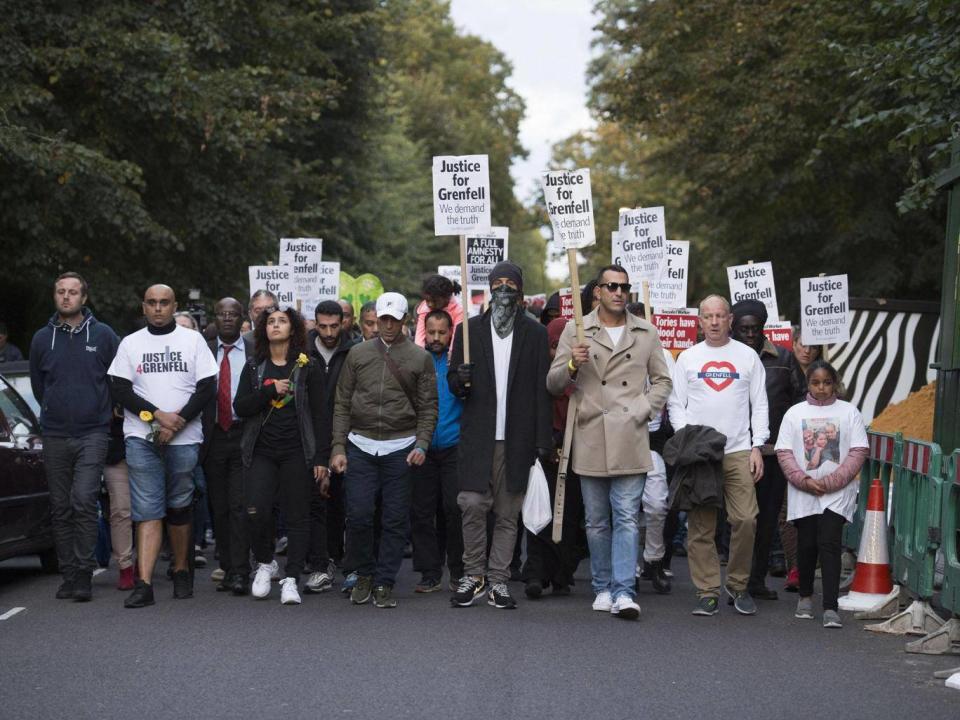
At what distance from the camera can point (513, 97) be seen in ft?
247

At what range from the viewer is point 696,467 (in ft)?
35.3

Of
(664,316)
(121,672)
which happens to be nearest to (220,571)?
(121,672)

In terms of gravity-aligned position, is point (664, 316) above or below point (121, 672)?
above

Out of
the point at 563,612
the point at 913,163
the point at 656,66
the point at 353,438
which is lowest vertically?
the point at 563,612

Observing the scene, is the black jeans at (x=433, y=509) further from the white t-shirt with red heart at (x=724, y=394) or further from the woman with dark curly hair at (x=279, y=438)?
the white t-shirt with red heart at (x=724, y=394)

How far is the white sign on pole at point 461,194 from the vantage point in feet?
42.4

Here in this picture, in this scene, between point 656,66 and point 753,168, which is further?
point 656,66

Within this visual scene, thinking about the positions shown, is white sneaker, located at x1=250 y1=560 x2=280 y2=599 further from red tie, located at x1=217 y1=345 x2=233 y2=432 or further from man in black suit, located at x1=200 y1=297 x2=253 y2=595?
red tie, located at x1=217 y1=345 x2=233 y2=432

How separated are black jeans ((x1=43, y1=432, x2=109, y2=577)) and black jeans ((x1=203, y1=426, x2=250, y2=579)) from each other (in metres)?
0.78

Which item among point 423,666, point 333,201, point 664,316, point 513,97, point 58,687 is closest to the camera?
point 58,687

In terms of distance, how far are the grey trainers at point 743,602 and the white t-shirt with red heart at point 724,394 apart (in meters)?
0.93

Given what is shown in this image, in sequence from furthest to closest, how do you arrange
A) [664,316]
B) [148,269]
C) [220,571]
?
[148,269] → [664,316] → [220,571]

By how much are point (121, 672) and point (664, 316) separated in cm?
935

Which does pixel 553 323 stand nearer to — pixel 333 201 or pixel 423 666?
pixel 423 666
